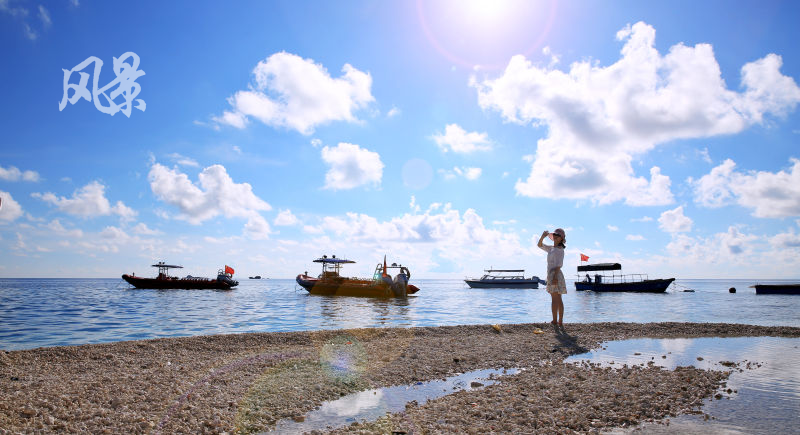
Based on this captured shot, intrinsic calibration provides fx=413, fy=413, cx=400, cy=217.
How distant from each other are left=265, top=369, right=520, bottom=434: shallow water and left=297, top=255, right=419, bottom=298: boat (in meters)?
44.2

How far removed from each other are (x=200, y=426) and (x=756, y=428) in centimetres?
703

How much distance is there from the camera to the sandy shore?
541cm

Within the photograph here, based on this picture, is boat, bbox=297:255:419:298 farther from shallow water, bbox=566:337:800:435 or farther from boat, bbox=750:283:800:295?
boat, bbox=750:283:800:295

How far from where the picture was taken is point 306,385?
24.2 ft

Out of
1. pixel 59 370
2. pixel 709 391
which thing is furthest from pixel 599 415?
pixel 59 370

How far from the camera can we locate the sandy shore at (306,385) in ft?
17.7

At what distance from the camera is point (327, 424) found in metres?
5.59

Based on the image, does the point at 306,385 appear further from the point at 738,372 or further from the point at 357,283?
the point at 357,283

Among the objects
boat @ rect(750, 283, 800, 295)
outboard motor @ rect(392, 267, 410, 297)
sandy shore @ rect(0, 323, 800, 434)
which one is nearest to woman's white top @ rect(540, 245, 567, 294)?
sandy shore @ rect(0, 323, 800, 434)

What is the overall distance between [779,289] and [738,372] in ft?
303

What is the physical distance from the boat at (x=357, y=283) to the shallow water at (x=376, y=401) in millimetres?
44214

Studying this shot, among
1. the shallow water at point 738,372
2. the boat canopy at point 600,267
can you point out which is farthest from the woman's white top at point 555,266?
the boat canopy at point 600,267

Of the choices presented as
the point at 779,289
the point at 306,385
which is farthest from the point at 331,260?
the point at 779,289

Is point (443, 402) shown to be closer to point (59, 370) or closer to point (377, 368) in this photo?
point (377, 368)
